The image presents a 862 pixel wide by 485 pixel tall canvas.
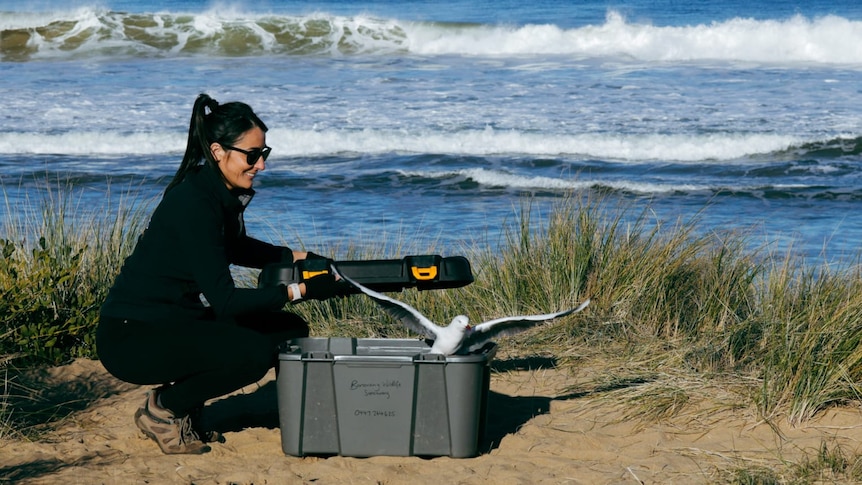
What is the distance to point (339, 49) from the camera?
26516 millimetres

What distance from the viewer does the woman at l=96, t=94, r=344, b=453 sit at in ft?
12.7

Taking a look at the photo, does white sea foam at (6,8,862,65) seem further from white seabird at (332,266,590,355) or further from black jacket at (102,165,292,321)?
black jacket at (102,165,292,321)

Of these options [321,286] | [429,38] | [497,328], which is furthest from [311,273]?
[429,38]

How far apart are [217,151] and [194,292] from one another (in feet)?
1.91

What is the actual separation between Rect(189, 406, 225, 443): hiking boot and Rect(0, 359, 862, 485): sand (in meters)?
0.06

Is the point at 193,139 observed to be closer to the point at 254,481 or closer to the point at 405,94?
the point at 254,481

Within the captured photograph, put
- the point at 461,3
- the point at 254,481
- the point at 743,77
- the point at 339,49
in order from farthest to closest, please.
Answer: the point at 461,3, the point at 339,49, the point at 743,77, the point at 254,481

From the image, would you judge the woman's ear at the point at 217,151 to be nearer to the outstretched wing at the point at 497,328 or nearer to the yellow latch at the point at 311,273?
the yellow latch at the point at 311,273

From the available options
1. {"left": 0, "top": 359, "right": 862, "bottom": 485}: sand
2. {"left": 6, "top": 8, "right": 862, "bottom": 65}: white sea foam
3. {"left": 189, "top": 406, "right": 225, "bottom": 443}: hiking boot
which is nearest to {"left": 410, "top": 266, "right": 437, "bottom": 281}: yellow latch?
{"left": 0, "top": 359, "right": 862, "bottom": 485}: sand

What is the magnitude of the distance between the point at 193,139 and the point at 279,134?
11.5 m

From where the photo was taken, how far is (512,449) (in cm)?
426

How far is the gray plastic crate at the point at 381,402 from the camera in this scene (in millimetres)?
3955

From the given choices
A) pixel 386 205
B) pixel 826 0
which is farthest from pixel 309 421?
pixel 826 0

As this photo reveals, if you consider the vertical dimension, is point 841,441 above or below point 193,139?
below
